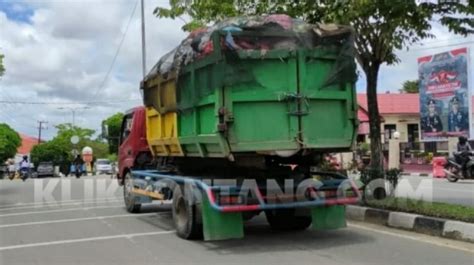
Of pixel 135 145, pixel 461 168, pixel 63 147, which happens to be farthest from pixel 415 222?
pixel 63 147

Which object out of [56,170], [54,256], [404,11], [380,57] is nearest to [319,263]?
[54,256]

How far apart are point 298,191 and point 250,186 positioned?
0.85 m

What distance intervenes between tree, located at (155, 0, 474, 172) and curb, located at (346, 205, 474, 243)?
1360 millimetres

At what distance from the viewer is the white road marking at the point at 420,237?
852cm

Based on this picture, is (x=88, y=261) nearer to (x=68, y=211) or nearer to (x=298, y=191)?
(x=298, y=191)

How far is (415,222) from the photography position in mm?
9859

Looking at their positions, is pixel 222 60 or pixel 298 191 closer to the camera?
pixel 222 60

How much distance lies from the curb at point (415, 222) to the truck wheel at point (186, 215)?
3.30 m

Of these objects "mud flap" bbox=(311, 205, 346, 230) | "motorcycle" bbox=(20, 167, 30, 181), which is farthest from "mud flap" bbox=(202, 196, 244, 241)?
"motorcycle" bbox=(20, 167, 30, 181)

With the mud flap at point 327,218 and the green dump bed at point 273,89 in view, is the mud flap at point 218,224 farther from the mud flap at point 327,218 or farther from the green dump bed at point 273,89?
the mud flap at point 327,218

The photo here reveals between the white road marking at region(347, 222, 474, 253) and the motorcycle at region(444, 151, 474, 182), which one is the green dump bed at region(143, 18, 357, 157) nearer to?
the white road marking at region(347, 222, 474, 253)

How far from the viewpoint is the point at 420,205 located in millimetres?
10641

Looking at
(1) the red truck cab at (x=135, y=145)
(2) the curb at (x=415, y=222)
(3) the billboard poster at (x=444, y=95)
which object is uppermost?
(3) the billboard poster at (x=444, y=95)

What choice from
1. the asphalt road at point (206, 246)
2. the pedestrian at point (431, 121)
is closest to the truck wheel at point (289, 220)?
the asphalt road at point (206, 246)
